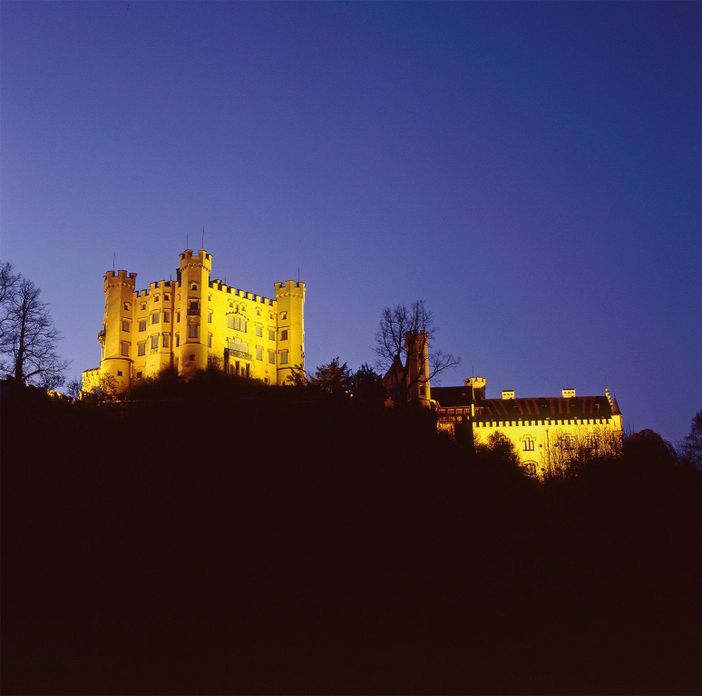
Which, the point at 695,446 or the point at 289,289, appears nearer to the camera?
the point at 695,446

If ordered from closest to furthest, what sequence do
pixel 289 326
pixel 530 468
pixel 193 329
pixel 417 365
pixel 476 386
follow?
pixel 530 468 < pixel 417 365 < pixel 193 329 < pixel 289 326 < pixel 476 386

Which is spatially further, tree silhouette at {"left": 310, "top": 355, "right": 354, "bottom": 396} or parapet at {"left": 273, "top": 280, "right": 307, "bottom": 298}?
parapet at {"left": 273, "top": 280, "right": 307, "bottom": 298}

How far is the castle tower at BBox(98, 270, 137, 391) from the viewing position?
3150 inches

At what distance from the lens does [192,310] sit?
79.1 meters

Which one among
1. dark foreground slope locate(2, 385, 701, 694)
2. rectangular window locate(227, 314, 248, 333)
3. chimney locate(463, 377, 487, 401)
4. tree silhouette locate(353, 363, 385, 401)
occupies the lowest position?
dark foreground slope locate(2, 385, 701, 694)

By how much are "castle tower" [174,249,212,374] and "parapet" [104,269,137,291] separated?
5588 mm

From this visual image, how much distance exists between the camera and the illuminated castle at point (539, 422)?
68.1m

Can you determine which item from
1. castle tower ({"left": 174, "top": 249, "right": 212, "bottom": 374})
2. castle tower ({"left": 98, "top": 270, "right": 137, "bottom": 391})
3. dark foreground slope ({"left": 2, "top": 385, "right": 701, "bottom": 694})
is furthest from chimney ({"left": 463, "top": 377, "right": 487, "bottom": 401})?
dark foreground slope ({"left": 2, "top": 385, "right": 701, "bottom": 694})

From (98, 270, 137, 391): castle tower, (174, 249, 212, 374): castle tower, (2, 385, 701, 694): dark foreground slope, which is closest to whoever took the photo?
(2, 385, 701, 694): dark foreground slope

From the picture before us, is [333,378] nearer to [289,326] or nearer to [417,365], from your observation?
[417,365]

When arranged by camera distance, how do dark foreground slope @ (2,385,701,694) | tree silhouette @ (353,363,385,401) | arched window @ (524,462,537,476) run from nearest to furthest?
dark foreground slope @ (2,385,701,694), tree silhouette @ (353,363,385,401), arched window @ (524,462,537,476)

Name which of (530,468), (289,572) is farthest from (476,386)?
(289,572)

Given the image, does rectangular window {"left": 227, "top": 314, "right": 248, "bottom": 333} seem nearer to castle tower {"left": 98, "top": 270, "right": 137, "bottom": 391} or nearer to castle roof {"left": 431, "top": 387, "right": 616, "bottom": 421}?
castle tower {"left": 98, "top": 270, "right": 137, "bottom": 391}

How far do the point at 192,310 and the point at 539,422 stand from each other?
1397 inches
